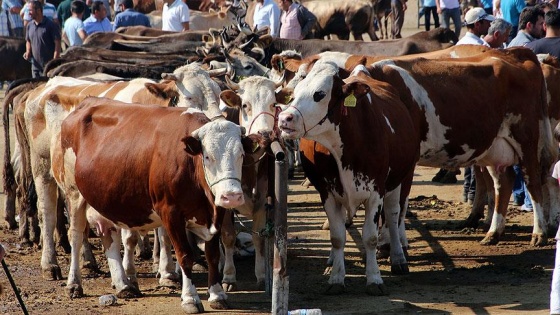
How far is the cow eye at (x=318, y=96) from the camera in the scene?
873cm

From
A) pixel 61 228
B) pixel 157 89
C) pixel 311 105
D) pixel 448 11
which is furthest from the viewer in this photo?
pixel 448 11

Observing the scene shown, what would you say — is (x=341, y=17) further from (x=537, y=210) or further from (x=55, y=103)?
(x=55, y=103)

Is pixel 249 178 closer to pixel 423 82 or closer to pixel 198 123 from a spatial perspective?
pixel 198 123

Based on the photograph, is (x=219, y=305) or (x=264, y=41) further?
(x=264, y=41)

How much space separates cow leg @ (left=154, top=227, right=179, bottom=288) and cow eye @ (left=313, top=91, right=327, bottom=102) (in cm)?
195

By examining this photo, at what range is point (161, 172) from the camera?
8.27 meters

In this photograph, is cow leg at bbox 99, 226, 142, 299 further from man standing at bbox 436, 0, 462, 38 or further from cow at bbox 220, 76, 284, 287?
man standing at bbox 436, 0, 462, 38

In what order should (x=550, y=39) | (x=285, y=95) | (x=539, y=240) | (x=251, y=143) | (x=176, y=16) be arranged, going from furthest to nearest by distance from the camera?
1. (x=176, y=16)
2. (x=550, y=39)
3. (x=539, y=240)
4. (x=285, y=95)
5. (x=251, y=143)

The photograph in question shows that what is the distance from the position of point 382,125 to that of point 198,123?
1.75m

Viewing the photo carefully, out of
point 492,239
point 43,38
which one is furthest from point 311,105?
point 43,38

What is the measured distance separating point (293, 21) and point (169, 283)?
10.9 metres

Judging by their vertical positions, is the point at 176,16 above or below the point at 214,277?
below

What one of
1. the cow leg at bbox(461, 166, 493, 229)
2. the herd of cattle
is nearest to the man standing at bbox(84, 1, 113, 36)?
the herd of cattle

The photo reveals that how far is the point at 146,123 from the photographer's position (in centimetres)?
872
